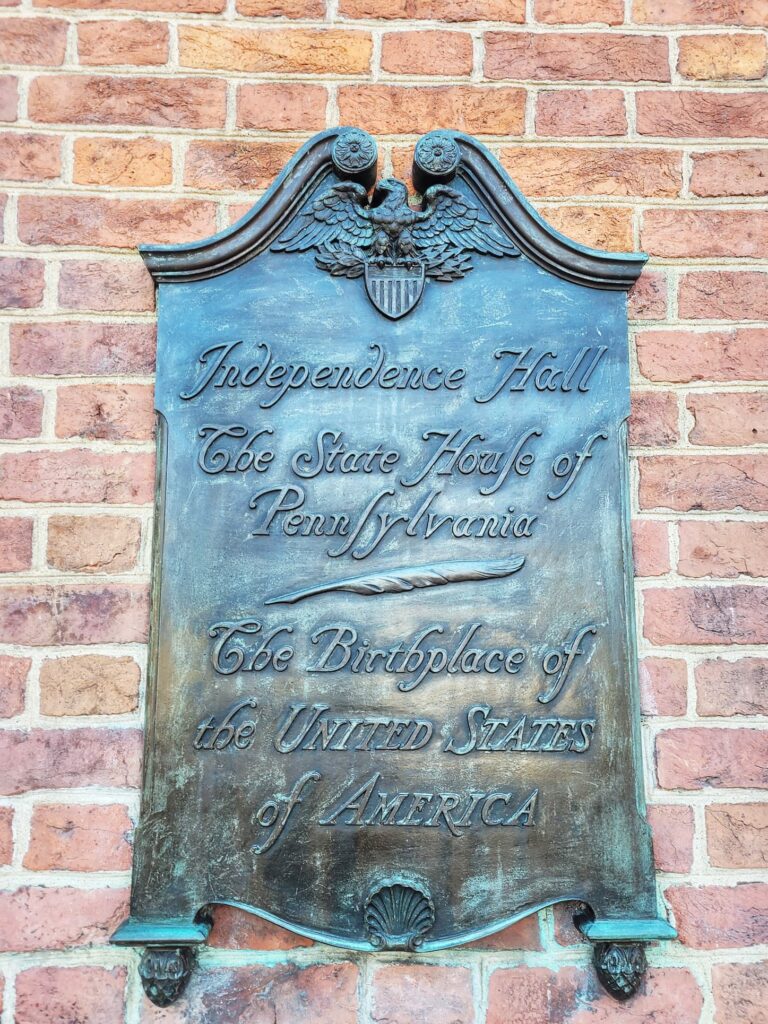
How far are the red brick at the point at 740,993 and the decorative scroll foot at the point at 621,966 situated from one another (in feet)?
0.47

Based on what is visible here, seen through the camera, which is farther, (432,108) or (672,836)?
(432,108)

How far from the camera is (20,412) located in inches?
65.1

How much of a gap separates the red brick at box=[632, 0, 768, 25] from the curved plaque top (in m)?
0.49

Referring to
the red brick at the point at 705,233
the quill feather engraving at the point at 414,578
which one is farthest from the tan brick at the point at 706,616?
the red brick at the point at 705,233

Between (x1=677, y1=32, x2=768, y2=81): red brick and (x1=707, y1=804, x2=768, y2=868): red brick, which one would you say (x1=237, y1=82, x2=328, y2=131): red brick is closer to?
(x1=677, y1=32, x2=768, y2=81): red brick

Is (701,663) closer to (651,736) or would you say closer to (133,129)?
(651,736)

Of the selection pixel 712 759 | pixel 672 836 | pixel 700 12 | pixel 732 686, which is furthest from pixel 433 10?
pixel 672 836

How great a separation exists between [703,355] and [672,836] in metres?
0.88

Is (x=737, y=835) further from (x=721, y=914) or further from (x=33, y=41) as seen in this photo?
(x=33, y=41)

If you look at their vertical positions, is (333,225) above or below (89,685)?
above

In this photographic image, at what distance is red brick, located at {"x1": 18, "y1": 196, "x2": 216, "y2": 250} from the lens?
1.70 m

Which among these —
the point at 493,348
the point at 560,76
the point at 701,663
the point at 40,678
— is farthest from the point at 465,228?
the point at 40,678

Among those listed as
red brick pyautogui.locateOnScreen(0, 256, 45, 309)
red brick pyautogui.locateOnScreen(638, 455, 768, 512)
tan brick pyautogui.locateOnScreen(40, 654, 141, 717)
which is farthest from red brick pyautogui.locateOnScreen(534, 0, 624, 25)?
tan brick pyautogui.locateOnScreen(40, 654, 141, 717)

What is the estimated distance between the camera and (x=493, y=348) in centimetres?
164
